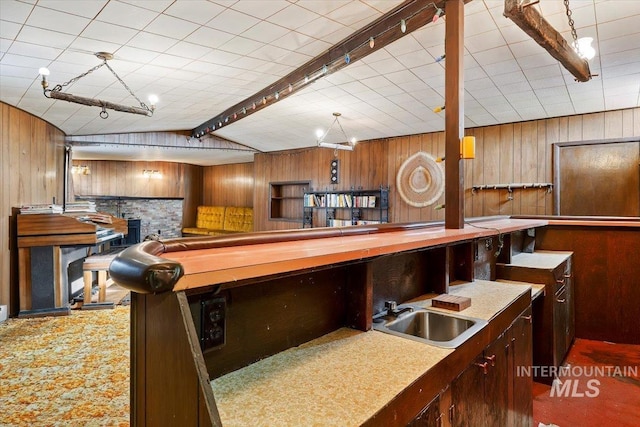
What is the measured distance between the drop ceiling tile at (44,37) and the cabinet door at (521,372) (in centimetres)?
375

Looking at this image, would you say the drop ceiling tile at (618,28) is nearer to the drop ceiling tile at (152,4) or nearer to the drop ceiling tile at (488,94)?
the drop ceiling tile at (488,94)

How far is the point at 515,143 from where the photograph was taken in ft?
18.1

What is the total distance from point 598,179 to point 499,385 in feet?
14.5

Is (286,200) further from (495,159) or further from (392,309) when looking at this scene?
(392,309)

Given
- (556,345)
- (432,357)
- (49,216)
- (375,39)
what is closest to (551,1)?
(375,39)

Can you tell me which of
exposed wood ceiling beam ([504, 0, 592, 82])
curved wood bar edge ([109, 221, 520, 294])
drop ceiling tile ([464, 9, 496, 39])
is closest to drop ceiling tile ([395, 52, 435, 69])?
drop ceiling tile ([464, 9, 496, 39])

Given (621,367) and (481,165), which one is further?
(481,165)

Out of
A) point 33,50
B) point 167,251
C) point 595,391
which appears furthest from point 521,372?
point 33,50

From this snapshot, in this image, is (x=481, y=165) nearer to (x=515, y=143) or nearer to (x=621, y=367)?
(x=515, y=143)

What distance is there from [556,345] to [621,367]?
28.3 inches

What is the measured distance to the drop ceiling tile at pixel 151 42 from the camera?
3029mm

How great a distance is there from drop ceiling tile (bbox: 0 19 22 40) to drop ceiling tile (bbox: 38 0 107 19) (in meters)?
0.40

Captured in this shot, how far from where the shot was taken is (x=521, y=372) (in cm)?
210

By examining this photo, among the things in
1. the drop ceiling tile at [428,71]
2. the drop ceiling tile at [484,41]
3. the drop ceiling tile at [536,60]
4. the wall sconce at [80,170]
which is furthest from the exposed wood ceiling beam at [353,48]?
the wall sconce at [80,170]
